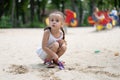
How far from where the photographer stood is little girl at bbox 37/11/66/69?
16.8 ft

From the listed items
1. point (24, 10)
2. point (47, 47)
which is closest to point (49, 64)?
point (47, 47)

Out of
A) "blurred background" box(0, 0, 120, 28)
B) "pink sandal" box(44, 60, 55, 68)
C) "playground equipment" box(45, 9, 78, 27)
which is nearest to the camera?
"pink sandal" box(44, 60, 55, 68)

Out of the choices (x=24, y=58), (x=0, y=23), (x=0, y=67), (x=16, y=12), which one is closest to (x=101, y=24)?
(x=0, y=23)

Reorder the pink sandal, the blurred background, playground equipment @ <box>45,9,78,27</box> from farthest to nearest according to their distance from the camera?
the blurred background, playground equipment @ <box>45,9,78,27</box>, the pink sandal

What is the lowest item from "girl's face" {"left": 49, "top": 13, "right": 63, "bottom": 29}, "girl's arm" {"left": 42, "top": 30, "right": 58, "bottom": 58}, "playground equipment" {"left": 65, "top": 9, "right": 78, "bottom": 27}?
"playground equipment" {"left": 65, "top": 9, "right": 78, "bottom": 27}

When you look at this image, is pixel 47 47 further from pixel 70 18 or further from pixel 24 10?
pixel 24 10

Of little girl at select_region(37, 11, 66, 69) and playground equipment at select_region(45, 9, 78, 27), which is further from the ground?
little girl at select_region(37, 11, 66, 69)

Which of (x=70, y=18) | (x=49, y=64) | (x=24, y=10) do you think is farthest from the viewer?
(x=24, y=10)

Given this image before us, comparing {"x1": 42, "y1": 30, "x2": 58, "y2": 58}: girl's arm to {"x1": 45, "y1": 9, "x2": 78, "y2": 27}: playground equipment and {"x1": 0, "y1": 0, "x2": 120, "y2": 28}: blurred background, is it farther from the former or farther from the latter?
{"x1": 45, "y1": 9, "x2": 78, "y2": 27}: playground equipment

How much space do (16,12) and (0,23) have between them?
737cm

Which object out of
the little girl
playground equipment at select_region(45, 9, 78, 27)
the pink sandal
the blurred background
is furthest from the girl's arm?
playground equipment at select_region(45, 9, 78, 27)

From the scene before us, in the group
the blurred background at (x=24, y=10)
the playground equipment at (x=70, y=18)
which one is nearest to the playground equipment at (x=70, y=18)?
the playground equipment at (x=70, y=18)

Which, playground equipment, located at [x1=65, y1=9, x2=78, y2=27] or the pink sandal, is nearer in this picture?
the pink sandal

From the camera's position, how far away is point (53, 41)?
5.21 m
